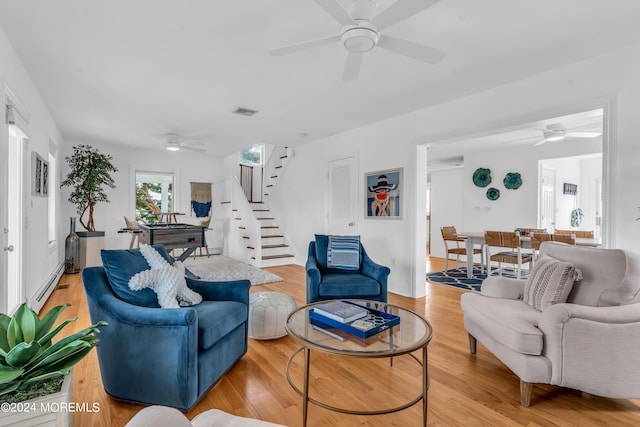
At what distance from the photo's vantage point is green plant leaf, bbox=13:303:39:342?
1.26 meters

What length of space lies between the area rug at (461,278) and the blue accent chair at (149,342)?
395 cm

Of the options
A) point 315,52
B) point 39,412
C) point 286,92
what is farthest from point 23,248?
point 315,52

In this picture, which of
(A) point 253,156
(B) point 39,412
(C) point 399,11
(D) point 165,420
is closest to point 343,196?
(C) point 399,11

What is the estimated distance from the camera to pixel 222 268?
19.8ft

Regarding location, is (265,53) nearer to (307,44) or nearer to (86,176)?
(307,44)

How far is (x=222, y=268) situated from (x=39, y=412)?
505 centimetres

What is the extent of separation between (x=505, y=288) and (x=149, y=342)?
2.57 meters

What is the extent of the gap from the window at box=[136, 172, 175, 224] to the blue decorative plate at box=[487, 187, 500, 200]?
7.12 meters

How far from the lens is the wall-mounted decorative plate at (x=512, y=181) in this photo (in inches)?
252

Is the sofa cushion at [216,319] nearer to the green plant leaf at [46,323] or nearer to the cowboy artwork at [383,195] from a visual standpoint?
the green plant leaf at [46,323]

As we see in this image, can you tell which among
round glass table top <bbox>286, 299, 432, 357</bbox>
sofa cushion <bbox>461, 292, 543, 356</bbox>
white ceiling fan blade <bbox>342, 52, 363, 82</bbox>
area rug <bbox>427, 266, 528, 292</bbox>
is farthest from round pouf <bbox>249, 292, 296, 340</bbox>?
area rug <bbox>427, 266, 528, 292</bbox>

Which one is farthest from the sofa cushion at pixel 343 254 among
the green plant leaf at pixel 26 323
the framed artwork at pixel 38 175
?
the framed artwork at pixel 38 175

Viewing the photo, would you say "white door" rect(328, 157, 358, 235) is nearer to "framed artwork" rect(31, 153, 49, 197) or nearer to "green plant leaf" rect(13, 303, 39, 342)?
"framed artwork" rect(31, 153, 49, 197)

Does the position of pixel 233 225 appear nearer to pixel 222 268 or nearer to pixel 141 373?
pixel 222 268
